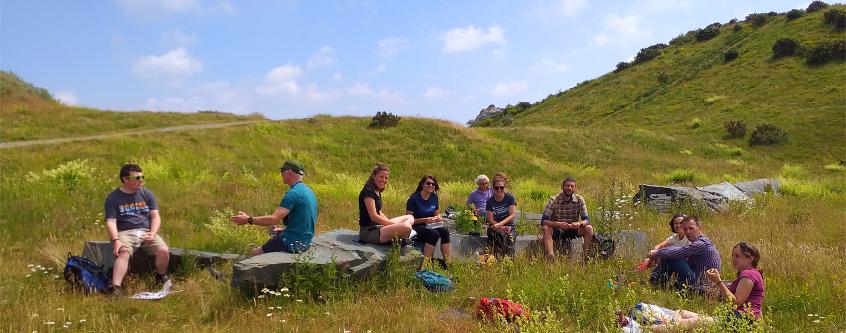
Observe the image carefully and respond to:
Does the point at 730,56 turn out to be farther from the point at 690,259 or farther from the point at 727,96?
the point at 690,259

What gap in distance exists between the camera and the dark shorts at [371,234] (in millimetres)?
6398

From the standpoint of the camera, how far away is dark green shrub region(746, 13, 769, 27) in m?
51.1

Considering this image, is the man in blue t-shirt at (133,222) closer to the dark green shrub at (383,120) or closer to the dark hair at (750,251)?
the dark hair at (750,251)

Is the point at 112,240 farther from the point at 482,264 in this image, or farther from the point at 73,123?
the point at 73,123

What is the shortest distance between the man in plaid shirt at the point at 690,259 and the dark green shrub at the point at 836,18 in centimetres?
4552

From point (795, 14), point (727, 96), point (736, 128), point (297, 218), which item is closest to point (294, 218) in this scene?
point (297, 218)

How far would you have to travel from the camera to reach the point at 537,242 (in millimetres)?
7965

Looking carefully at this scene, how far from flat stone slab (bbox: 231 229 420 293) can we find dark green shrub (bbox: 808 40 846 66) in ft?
139

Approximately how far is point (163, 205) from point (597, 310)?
27.8 feet

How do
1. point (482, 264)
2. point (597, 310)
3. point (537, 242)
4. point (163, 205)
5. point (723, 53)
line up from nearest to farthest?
point (597, 310) → point (482, 264) → point (537, 242) → point (163, 205) → point (723, 53)

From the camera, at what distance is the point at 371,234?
644 centimetres

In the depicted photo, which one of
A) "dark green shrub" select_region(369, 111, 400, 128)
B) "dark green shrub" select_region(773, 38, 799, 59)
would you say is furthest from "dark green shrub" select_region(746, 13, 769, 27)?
"dark green shrub" select_region(369, 111, 400, 128)

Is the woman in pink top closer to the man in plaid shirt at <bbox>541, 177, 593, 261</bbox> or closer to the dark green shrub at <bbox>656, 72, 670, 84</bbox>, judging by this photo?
the man in plaid shirt at <bbox>541, 177, 593, 261</bbox>

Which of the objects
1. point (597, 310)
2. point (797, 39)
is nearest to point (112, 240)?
point (597, 310)
